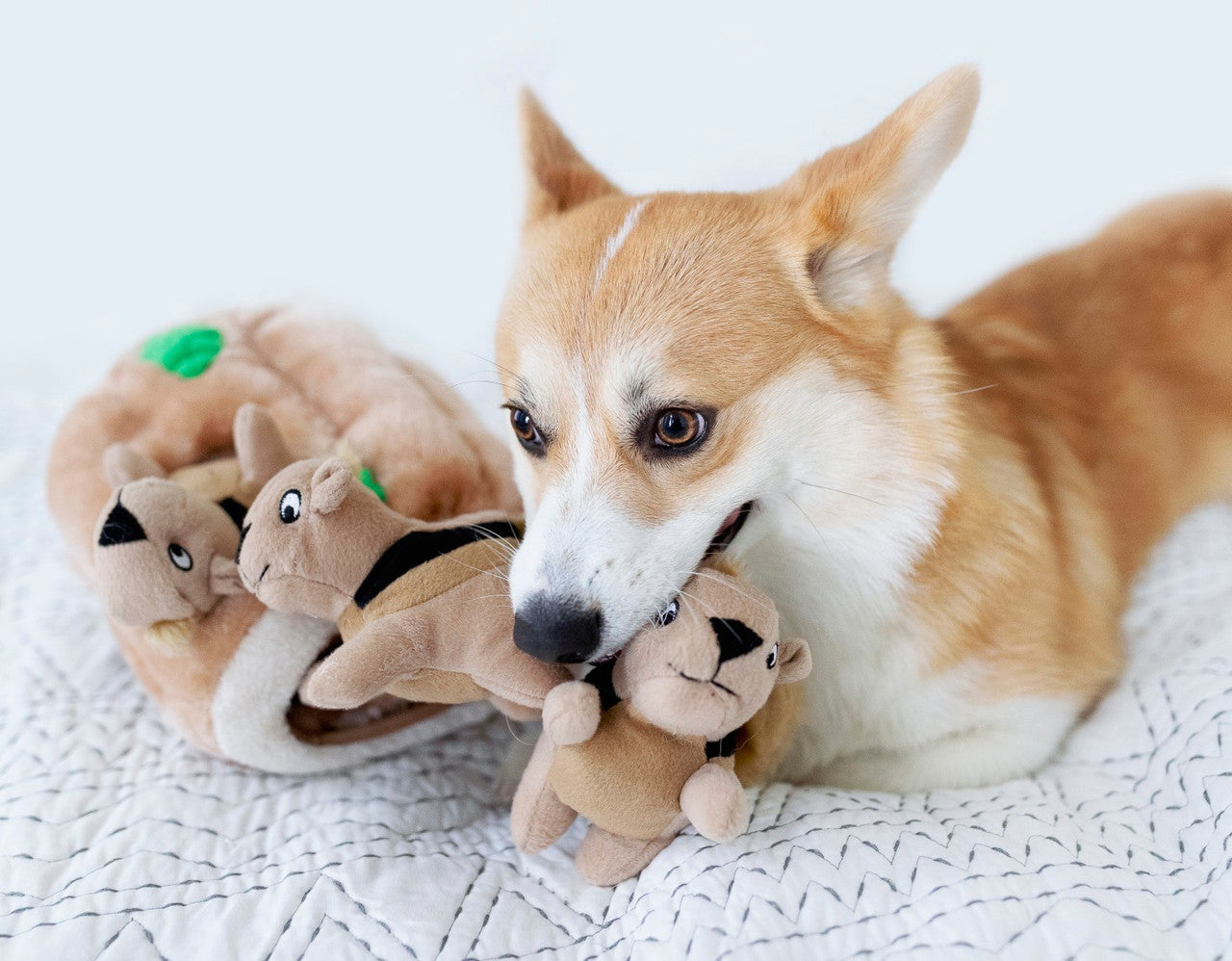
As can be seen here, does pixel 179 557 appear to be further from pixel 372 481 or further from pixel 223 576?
pixel 372 481

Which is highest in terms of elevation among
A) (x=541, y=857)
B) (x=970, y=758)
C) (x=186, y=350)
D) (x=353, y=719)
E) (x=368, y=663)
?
(x=186, y=350)

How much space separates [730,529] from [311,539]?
51 cm

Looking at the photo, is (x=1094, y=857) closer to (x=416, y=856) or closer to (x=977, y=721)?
(x=977, y=721)

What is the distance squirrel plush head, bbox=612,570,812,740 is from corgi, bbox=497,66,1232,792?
0.05 meters

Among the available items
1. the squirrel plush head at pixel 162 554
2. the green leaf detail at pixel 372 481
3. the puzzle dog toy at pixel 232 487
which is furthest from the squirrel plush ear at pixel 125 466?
the green leaf detail at pixel 372 481

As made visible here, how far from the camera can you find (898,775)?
4.53ft

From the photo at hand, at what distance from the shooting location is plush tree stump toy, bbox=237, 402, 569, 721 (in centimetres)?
104

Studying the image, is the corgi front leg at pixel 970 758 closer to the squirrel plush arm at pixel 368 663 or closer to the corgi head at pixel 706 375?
the corgi head at pixel 706 375

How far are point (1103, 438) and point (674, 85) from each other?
4.58ft

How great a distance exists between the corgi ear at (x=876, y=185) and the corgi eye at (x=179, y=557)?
87 cm

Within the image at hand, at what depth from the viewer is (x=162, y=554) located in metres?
1.18

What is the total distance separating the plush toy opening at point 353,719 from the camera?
1.34 meters

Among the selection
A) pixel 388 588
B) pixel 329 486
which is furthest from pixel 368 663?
pixel 329 486

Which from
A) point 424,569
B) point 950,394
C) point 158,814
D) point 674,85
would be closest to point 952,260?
point 674,85
